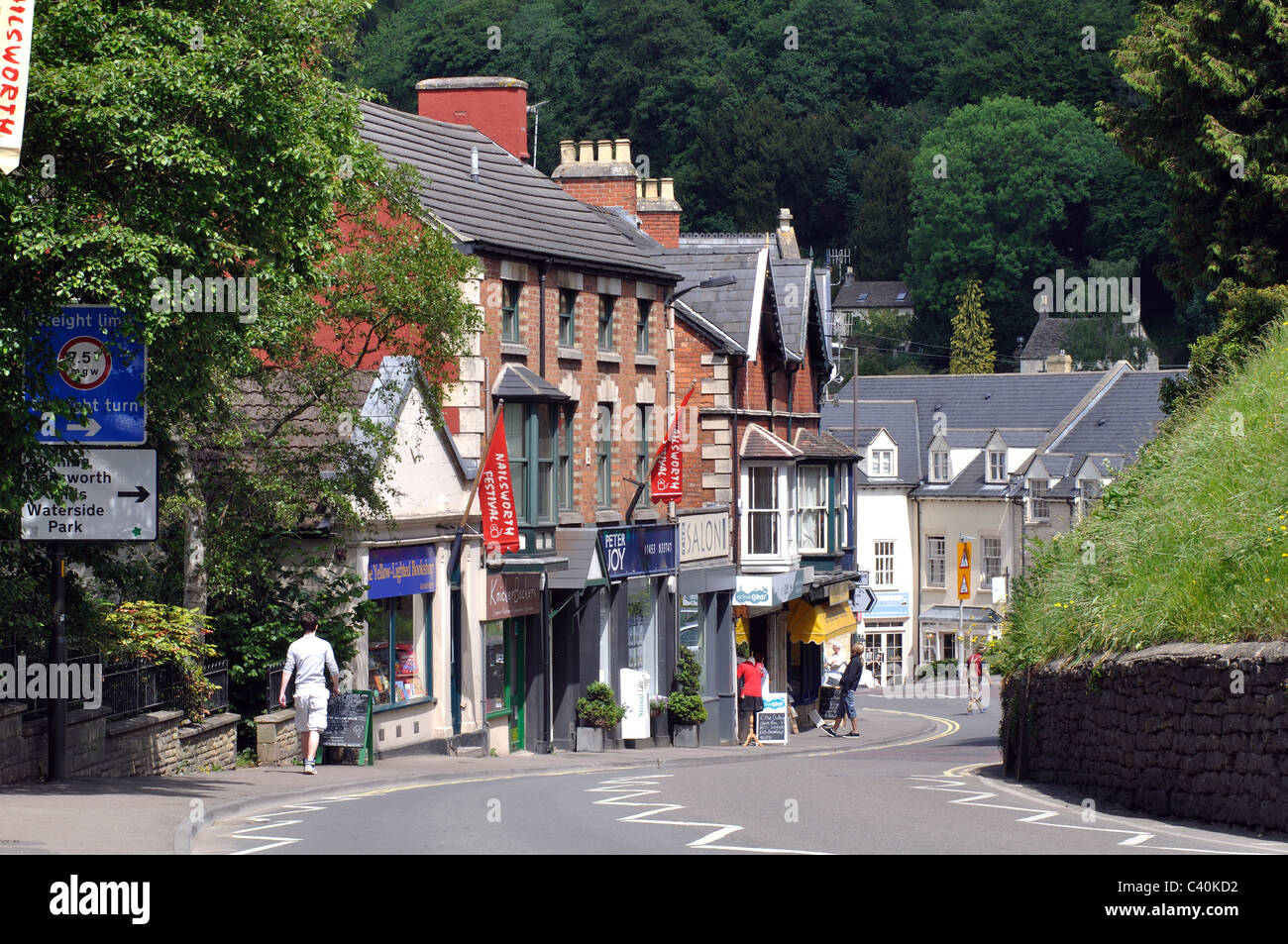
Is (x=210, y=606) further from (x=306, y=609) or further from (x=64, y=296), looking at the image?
(x=64, y=296)

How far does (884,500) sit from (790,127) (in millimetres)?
44560

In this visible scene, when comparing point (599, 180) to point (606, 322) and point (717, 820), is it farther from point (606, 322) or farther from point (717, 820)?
point (717, 820)

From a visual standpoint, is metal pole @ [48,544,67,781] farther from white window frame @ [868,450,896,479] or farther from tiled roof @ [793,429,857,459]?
white window frame @ [868,450,896,479]

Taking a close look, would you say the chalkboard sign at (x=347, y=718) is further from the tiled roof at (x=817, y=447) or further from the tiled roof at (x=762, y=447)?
the tiled roof at (x=817, y=447)

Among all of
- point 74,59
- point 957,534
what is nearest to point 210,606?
point 74,59

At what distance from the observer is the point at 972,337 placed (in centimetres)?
9950

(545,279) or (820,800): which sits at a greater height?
(545,279)

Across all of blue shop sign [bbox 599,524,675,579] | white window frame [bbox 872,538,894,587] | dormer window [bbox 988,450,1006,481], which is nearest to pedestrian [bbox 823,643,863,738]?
blue shop sign [bbox 599,524,675,579]

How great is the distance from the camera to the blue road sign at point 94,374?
1433 cm

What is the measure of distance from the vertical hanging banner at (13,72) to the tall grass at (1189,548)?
1043cm

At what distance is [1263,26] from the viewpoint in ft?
87.0

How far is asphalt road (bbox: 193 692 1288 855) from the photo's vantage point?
502 inches

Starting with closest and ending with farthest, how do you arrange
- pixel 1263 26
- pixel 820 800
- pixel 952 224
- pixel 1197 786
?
1. pixel 1197 786
2. pixel 820 800
3. pixel 1263 26
4. pixel 952 224

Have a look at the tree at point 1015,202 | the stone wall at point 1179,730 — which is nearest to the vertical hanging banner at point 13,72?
the stone wall at point 1179,730
